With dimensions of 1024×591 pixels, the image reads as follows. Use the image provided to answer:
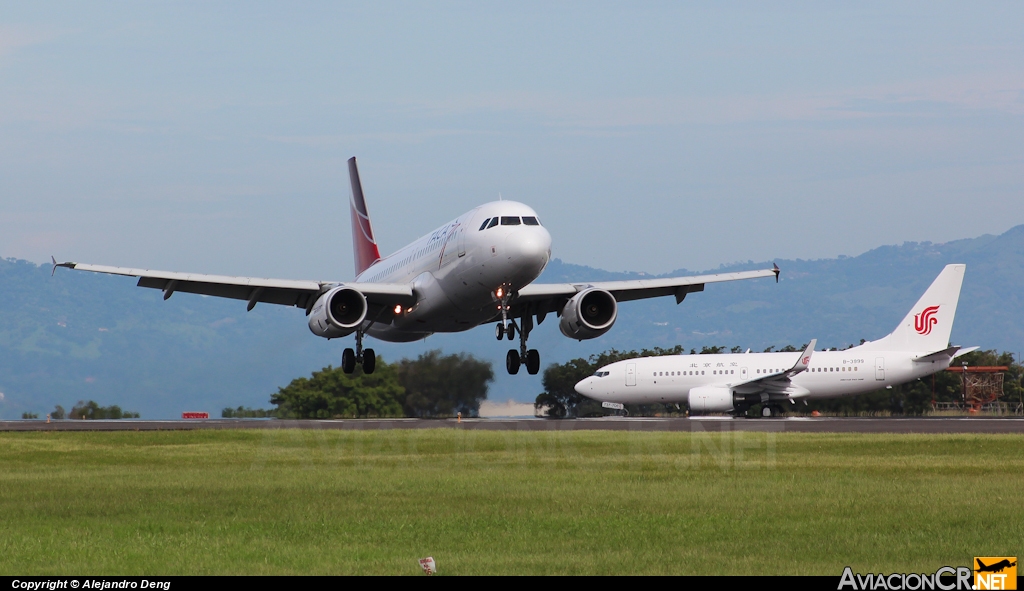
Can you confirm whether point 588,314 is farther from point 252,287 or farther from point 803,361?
point 803,361

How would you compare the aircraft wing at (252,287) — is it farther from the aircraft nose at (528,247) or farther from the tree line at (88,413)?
the tree line at (88,413)

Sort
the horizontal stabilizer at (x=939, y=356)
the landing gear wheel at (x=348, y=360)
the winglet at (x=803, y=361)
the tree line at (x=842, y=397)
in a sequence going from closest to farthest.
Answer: the landing gear wheel at (x=348, y=360) < the winglet at (x=803, y=361) < the horizontal stabilizer at (x=939, y=356) < the tree line at (x=842, y=397)

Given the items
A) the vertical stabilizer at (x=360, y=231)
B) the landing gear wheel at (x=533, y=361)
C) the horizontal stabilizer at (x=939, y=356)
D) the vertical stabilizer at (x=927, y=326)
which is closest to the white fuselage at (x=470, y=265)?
the landing gear wheel at (x=533, y=361)

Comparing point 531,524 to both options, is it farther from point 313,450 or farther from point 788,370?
point 788,370

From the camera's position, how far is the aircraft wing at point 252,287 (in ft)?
132

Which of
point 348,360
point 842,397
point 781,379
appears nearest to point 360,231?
point 348,360

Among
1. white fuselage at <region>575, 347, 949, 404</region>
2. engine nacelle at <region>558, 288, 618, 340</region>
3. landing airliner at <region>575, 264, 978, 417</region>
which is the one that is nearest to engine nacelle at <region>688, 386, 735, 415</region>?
landing airliner at <region>575, 264, 978, 417</region>

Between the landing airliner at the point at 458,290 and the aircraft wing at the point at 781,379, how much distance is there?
30574 millimetres

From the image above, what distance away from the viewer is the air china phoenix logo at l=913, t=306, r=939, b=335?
260 feet

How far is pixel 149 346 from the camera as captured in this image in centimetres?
10844

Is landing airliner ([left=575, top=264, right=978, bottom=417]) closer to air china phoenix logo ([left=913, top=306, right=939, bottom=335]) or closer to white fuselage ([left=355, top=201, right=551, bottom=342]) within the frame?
air china phoenix logo ([left=913, top=306, right=939, bottom=335])

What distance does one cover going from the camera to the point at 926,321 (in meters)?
79.4

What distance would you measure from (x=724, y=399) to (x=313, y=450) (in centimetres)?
4166

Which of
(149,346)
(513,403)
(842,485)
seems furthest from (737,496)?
(149,346)
